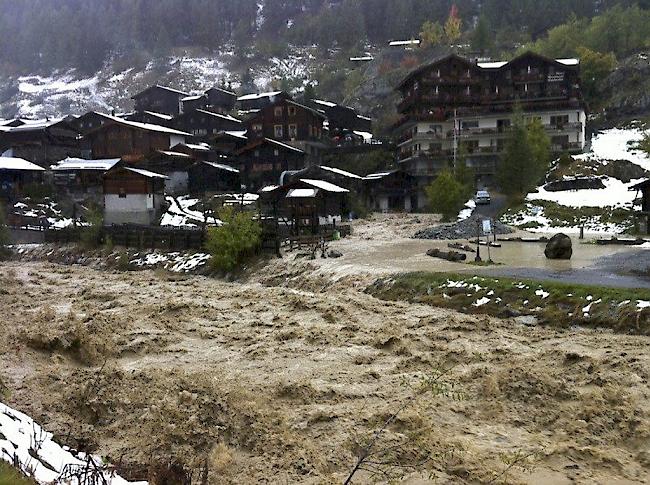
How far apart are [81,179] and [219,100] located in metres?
48.2

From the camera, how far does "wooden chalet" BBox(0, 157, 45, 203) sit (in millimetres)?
59719

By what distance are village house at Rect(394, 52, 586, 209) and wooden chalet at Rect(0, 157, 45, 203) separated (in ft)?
146

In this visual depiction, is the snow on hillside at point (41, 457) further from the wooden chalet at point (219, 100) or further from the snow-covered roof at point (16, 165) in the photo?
the wooden chalet at point (219, 100)

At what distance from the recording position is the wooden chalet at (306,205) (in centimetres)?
4219

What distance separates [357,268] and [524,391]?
610 inches

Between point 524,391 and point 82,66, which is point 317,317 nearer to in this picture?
point 524,391

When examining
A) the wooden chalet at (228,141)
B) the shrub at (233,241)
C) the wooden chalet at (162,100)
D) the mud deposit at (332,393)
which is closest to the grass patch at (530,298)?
the mud deposit at (332,393)

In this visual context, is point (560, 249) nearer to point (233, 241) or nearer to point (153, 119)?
point (233, 241)

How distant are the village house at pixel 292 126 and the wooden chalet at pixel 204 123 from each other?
361 inches

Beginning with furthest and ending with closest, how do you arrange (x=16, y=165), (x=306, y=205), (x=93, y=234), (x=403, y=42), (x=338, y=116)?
(x=403, y=42), (x=338, y=116), (x=16, y=165), (x=93, y=234), (x=306, y=205)

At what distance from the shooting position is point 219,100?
106 metres

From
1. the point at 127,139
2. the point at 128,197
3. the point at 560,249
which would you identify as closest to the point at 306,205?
the point at 128,197

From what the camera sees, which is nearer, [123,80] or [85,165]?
[85,165]

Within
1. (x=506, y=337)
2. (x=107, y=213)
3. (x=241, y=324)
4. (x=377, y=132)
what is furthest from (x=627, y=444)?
(x=377, y=132)
